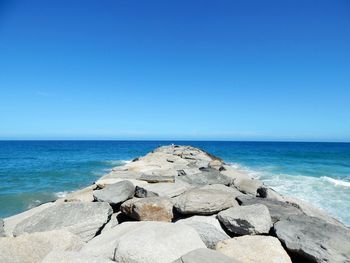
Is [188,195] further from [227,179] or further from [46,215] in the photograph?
[227,179]

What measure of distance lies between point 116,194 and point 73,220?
51.7 inches

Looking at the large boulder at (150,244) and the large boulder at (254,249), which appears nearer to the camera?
the large boulder at (150,244)

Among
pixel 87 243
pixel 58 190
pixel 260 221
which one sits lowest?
pixel 58 190

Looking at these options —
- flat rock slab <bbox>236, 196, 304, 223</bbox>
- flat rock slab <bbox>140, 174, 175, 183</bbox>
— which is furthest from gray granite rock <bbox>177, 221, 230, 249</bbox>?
flat rock slab <bbox>140, 174, 175, 183</bbox>

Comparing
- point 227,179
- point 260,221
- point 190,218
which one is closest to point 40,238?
point 190,218

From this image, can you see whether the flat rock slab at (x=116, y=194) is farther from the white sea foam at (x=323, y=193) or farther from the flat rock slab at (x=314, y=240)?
A: the white sea foam at (x=323, y=193)

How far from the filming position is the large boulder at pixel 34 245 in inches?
141

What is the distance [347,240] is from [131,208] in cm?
323

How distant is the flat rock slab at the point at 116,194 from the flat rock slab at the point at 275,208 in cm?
217

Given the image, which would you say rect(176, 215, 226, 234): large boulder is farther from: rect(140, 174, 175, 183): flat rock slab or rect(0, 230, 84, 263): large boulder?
rect(140, 174, 175, 183): flat rock slab

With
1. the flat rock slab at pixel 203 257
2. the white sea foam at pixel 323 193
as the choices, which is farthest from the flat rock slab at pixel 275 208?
the white sea foam at pixel 323 193

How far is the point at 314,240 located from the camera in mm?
3869

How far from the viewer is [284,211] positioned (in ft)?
16.9

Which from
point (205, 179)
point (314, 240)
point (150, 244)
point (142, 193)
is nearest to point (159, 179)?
point (205, 179)
